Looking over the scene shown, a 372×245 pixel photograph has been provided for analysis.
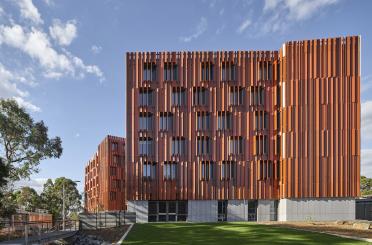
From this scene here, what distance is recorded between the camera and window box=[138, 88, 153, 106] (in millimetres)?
47875

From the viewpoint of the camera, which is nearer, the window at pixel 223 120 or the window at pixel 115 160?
the window at pixel 223 120

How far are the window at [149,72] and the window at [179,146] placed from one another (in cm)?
817

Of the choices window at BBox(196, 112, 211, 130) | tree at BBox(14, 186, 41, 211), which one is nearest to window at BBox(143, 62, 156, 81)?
window at BBox(196, 112, 211, 130)

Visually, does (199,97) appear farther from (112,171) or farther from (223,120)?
(112,171)

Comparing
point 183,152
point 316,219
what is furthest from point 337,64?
point 183,152

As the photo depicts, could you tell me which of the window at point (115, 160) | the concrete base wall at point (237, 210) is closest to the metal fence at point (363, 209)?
the concrete base wall at point (237, 210)

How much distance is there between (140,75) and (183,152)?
1104cm

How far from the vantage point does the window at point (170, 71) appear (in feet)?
159

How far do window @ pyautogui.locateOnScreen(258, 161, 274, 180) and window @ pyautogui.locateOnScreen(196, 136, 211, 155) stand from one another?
672 centimetres

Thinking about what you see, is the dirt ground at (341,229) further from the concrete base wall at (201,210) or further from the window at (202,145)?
the window at (202,145)

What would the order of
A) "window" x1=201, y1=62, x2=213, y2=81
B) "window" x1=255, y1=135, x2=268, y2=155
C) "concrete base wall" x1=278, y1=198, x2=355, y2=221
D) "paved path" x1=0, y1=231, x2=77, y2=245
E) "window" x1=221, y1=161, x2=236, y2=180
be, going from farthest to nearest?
"window" x1=201, y1=62, x2=213, y2=81 → "window" x1=255, y1=135, x2=268, y2=155 → "window" x1=221, y1=161, x2=236, y2=180 → "concrete base wall" x1=278, y1=198, x2=355, y2=221 → "paved path" x1=0, y1=231, x2=77, y2=245

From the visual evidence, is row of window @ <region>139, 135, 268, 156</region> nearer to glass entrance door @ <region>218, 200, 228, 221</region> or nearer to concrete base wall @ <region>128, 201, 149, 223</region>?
concrete base wall @ <region>128, 201, 149, 223</region>

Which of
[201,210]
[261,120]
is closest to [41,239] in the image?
[201,210]

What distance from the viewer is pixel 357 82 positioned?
4512cm
